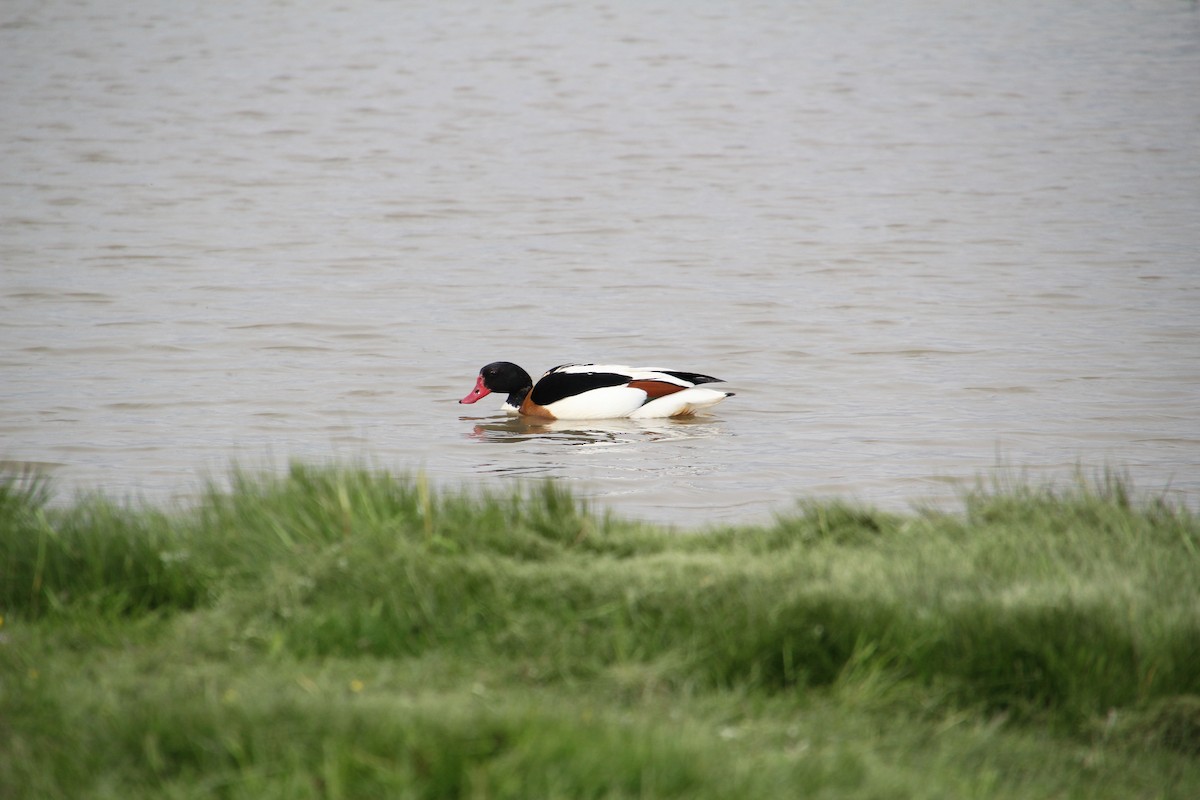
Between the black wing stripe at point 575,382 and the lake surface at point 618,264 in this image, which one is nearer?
the lake surface at point 618,264

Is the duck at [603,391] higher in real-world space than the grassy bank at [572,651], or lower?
higher

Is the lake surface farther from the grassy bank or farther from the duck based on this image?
the grassy bank

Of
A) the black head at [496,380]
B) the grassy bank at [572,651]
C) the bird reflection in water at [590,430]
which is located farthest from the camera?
the black head at [496,380]

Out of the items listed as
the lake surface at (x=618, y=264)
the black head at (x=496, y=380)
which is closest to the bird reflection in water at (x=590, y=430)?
the lake surface at (x=618, y=264)

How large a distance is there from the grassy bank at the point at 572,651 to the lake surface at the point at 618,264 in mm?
1206

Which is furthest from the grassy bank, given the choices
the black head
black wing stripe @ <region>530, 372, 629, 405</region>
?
the black head

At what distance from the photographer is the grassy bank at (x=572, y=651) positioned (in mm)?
3484

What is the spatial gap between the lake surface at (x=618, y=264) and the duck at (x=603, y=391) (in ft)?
0.67

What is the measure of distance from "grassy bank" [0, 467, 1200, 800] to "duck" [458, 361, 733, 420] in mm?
4817

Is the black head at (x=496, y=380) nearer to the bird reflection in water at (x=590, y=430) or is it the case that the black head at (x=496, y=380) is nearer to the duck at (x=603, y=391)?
the duck at (x=603, y=391)

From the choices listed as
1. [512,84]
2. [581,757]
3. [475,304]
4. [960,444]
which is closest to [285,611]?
[581,757]

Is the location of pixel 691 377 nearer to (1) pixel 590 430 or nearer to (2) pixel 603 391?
(2) pixel 603 391

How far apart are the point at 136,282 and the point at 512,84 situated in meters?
19.1

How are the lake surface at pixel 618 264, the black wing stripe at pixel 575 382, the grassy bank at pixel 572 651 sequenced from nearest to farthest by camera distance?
the grassy bank at pixel 572 651, the lake surface at pixel 618 264, the black wing stripe at pixel 575 382
